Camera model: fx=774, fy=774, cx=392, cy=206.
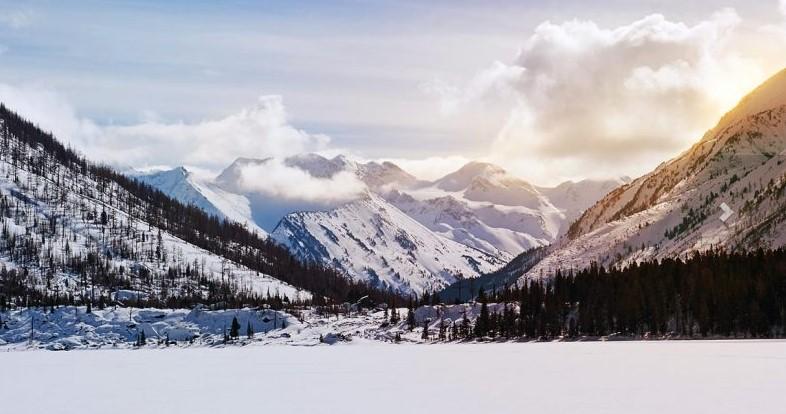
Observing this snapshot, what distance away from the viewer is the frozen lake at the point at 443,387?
70.9 metres

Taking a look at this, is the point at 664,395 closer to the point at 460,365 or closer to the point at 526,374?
the point at 526,374

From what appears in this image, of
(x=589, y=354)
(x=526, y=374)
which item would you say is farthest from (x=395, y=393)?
(x=589, y=354)

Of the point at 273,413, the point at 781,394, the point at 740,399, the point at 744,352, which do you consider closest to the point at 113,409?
the point at 273,413

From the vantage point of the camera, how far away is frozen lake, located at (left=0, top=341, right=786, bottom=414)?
233ft

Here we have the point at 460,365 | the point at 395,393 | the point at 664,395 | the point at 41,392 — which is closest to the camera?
the point at 664,395

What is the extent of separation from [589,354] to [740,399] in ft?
251

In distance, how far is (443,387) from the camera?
90.4m

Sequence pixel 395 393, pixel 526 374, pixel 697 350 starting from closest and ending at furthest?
1. pixel 395 393
2. pixel 526 374
3. pixel 697 350

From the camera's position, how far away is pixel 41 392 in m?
96.1

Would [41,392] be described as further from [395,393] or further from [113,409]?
[395,393]

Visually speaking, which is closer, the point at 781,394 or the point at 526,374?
the point at 781,394

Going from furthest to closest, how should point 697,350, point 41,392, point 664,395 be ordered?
point 697,350
point 41,392
point 664,395

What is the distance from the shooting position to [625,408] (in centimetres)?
6588

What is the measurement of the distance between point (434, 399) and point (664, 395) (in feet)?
73.7
